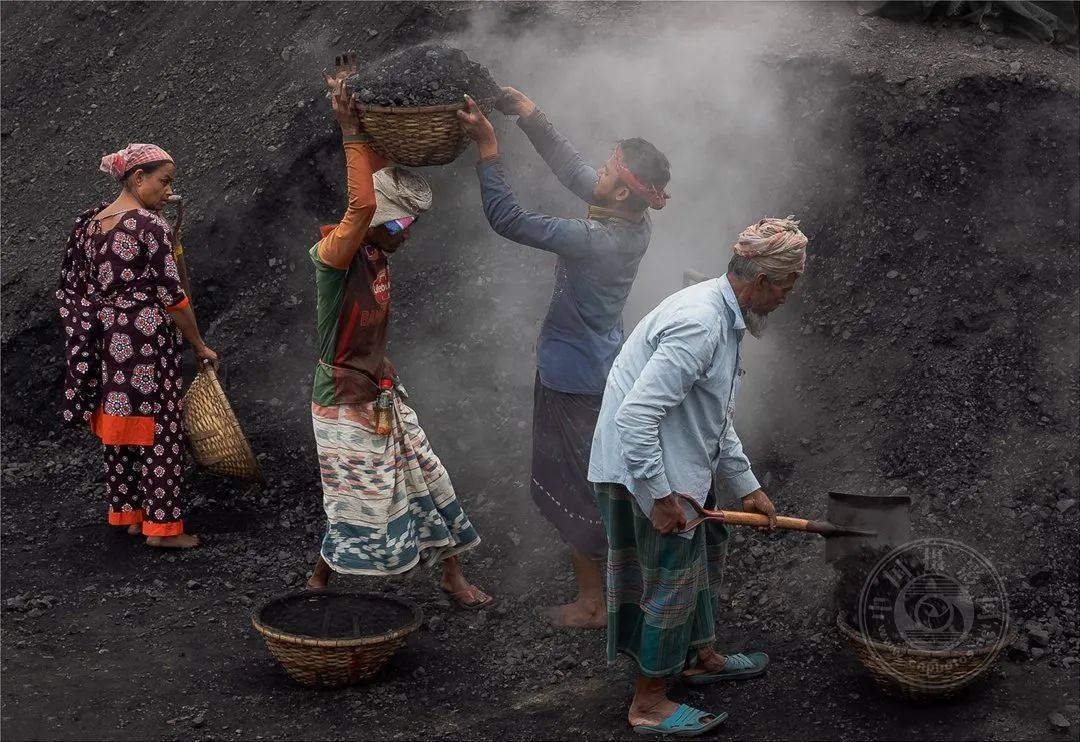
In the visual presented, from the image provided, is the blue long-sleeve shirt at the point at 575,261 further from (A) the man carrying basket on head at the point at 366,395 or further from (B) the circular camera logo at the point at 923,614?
(B) the circular camera logo at the point at 923,614

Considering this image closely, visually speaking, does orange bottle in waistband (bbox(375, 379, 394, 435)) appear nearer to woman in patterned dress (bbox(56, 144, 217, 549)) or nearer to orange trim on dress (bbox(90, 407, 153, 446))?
woman in patterned dress (bbox(56, 144, 217, 549))

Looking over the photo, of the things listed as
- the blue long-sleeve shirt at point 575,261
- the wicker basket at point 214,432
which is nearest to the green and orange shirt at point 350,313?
the blue long-sleeve shirt at point 575,261

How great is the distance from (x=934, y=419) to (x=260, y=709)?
126 inches

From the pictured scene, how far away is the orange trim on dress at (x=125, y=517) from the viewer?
246 inches

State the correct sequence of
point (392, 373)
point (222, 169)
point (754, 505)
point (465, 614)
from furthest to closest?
point (222, 169) → point (465, 614) → point (392, 373) → point (754, 505)

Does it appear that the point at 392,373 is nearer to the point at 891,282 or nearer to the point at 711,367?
the point at 711,367

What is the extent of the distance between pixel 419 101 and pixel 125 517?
3.06 meters

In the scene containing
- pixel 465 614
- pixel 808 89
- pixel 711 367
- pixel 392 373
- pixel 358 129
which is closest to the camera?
pixel 711 367

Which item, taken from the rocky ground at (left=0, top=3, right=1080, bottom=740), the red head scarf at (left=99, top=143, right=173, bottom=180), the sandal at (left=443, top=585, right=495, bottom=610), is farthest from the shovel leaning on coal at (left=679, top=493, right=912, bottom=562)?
the red head scarf at (left=99, top=143, right=173, bottom=180)

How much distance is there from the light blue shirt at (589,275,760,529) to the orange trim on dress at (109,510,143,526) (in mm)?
3200

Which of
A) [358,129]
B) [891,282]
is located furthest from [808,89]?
[358,129]

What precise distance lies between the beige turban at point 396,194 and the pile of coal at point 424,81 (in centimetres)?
32

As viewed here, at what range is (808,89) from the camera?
6.75 m

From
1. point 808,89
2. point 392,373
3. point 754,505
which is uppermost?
point 808,89
